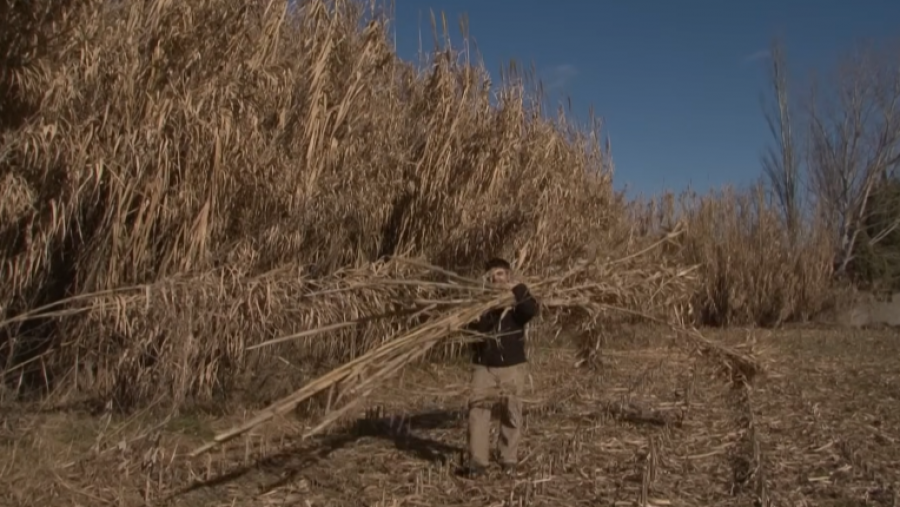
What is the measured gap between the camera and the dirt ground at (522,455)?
20.1 ft

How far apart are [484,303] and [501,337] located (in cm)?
37

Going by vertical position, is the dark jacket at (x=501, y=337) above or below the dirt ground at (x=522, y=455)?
above

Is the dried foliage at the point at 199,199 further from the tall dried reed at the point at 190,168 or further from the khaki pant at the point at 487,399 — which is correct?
the khaki pant at the point at 487,399

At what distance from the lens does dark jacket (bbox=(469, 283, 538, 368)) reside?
6598 millimetres

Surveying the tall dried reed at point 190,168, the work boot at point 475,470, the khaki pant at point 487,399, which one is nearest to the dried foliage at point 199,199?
the tall dried reed at point 190,168

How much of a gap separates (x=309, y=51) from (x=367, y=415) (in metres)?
3.71

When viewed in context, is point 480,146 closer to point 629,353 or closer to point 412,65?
point 412,65

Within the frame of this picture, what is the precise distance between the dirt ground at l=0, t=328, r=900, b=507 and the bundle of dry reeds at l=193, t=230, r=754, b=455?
24.9 inches

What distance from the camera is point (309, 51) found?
951cm

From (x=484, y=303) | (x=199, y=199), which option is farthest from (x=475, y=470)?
(x=199, y=199)

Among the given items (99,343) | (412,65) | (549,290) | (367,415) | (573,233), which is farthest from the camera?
(573,233)

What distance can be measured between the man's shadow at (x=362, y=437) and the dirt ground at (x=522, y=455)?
2 cm

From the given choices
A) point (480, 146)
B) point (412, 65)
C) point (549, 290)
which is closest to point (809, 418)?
point (549, 290)

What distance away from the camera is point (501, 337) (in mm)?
6680
